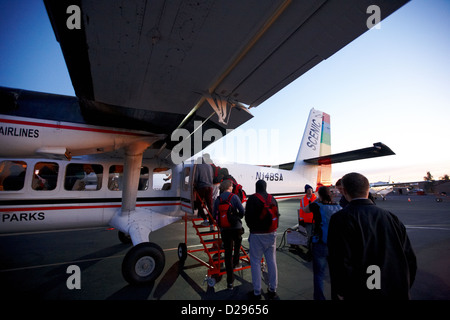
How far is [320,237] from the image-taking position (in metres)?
2.83

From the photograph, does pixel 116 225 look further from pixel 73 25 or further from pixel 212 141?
pixel 73 25

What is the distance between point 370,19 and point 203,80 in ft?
5.90

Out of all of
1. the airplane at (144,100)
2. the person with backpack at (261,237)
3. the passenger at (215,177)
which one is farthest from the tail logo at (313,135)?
the person with backpack at (261,237)

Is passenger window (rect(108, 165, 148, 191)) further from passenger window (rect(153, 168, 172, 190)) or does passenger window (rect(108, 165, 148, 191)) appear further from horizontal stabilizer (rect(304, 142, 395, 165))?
horizontal stabilizer (rect(304, 142, 395, 165))

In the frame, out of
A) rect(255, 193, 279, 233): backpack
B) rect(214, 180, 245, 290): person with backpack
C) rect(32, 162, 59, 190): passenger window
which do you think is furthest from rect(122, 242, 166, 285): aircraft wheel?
rect(32, 162, 59, 190): passenger window

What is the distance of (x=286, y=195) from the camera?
8.27m

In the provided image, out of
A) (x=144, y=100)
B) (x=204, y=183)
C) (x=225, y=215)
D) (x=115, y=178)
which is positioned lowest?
(x=225, y=215)

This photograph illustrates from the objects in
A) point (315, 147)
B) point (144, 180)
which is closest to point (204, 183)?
point (144, 180)

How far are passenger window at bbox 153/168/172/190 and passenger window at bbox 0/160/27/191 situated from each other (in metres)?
2.94

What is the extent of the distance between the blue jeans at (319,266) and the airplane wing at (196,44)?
2410 mm

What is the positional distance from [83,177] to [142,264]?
2861 mm

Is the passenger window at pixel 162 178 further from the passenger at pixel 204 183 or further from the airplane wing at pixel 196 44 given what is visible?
the airplane wing at pixel 196 44

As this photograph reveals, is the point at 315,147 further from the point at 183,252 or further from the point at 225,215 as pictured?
the point at 183,252

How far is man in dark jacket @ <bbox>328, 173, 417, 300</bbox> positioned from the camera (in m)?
1.48
